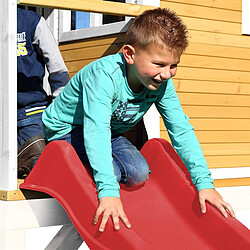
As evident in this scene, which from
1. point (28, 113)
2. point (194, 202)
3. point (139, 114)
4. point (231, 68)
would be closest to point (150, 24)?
point (139, 114)

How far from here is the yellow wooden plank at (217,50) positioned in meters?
4.25

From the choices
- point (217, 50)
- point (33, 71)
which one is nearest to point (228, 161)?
point (217, 50)

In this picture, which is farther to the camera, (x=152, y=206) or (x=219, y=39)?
(x=219, y=39)

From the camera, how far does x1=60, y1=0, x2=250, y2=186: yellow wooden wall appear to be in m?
4.24

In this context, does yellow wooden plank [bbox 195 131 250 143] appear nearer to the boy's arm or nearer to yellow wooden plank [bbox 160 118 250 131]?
yellow wooden plank [bbox 160 118 250 131]

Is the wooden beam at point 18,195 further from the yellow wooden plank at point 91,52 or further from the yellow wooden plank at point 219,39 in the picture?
the yellow wooden plank at point 219,39

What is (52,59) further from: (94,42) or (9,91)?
(9,91)

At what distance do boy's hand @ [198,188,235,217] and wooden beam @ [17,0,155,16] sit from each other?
134 centimetres

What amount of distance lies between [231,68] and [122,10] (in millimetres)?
1470

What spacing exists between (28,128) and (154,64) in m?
1.48

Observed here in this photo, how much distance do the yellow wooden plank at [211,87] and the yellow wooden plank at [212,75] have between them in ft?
0.11

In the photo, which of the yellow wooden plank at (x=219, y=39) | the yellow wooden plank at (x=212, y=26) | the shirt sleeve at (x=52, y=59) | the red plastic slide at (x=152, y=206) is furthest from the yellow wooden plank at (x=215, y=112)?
the red plastic slide at (x=152, y=206)

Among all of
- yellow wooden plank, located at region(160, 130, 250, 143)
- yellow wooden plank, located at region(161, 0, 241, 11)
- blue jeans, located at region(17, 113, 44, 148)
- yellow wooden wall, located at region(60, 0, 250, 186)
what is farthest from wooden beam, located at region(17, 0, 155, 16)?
yellow wooden plank, located at region(160, 130, 250, 143)

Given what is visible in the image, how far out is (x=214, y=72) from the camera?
441 cm
